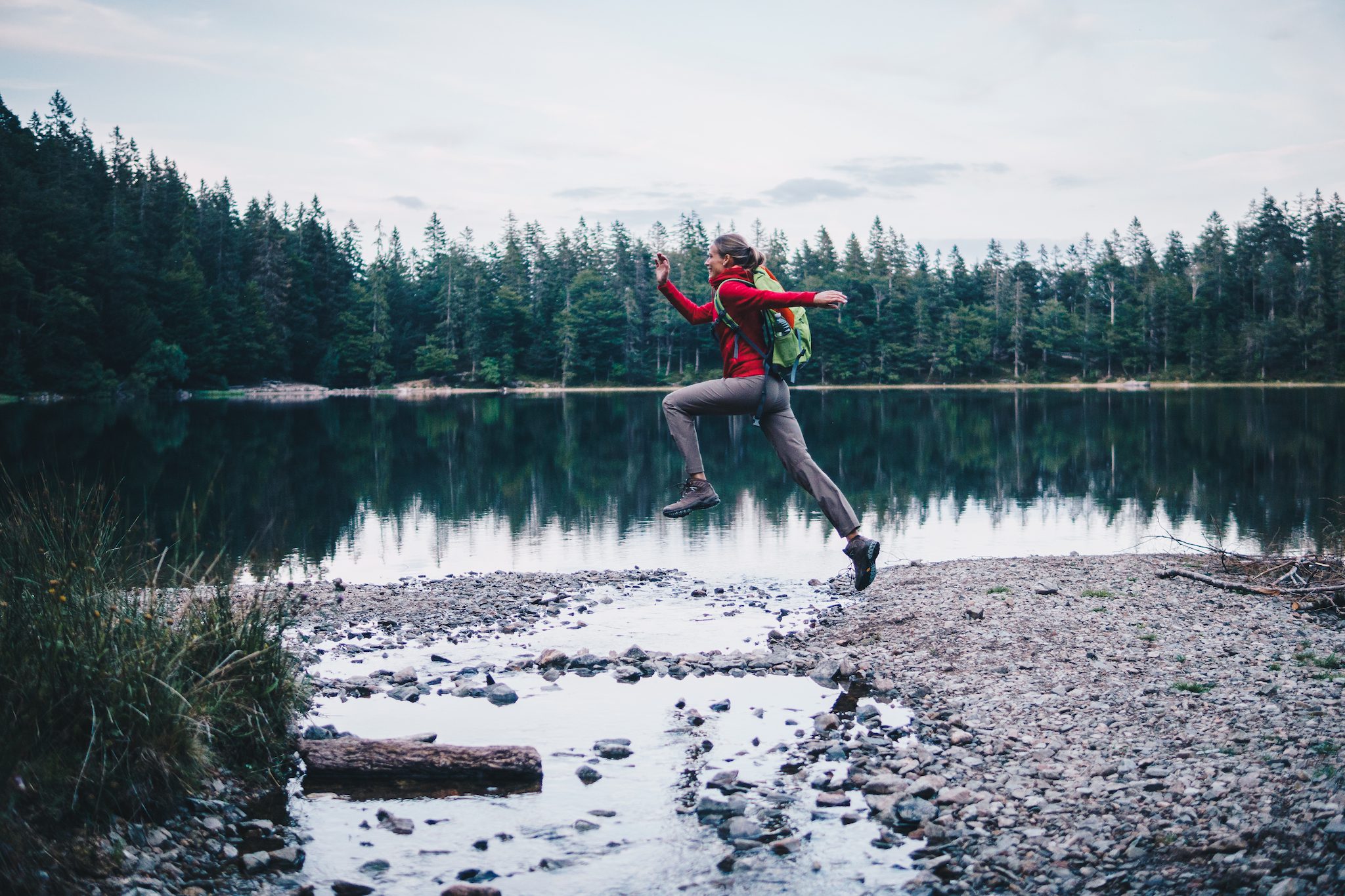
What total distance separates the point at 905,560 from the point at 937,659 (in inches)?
355

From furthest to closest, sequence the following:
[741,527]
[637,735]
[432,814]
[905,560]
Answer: [741,527]
[905,560]
[637,735]
[432,814]

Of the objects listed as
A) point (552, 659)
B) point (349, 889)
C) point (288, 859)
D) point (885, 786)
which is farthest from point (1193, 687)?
point (288, 859)

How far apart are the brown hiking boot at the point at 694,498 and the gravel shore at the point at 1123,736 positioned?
2.58 m

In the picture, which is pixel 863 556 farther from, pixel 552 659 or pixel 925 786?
pixel 552 659

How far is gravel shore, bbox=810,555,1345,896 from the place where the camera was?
5852 millimetres

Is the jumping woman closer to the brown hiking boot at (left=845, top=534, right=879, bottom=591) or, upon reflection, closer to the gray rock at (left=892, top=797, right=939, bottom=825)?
the brown hiking boot at (left=845, top=534, right=879, bottom=591)

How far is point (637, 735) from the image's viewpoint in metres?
9.12

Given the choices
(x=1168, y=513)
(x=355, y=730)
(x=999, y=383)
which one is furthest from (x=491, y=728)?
(x=999, y=383)

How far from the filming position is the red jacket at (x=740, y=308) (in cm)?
838

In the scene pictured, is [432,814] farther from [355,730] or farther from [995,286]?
[995,286]

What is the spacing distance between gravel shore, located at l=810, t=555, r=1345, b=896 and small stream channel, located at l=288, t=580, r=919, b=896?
67cm

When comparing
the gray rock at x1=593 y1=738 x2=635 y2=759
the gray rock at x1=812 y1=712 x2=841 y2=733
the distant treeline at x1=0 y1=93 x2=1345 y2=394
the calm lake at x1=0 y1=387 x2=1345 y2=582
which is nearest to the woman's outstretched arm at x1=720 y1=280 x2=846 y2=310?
the gray rock at x1=812 y1=712 x2=841 y2=733

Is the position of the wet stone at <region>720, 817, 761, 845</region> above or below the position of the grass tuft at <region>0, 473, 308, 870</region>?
below

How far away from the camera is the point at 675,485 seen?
1278 inches
